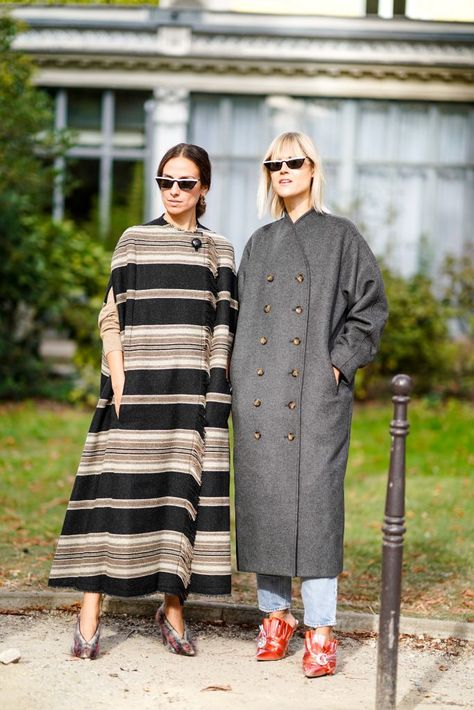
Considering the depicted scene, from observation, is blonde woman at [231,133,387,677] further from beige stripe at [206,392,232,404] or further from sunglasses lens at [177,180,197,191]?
sunglasses lens at [177,180,197,191]

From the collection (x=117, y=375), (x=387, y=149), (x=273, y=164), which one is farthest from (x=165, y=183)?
(x=387, y=149)

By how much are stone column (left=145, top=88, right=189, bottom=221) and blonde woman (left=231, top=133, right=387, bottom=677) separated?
11.3 meters

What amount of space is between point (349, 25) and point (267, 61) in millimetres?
1374

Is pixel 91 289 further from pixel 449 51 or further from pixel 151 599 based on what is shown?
pixel 151 599

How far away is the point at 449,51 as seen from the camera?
1529 centimetres

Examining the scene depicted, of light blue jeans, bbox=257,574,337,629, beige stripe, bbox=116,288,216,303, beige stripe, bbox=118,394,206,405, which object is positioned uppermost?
beige stripe, bbox=116,288,216,303

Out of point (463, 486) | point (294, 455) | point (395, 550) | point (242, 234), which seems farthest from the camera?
point (242, 234)

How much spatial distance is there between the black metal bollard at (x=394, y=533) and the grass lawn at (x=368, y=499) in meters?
1.66

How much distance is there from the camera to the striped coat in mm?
4305

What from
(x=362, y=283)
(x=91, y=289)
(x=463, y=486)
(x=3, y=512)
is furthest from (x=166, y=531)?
(x=91, y=289)

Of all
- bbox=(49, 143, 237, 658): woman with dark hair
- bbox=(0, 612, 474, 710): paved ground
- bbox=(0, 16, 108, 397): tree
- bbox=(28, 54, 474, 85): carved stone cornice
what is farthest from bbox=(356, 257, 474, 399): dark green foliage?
bbox=(49, 143, 237, 658): woman with dark hair

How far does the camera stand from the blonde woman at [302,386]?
4.27 meters

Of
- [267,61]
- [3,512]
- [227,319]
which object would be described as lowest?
[3,512]

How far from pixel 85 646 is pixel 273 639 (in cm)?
82
